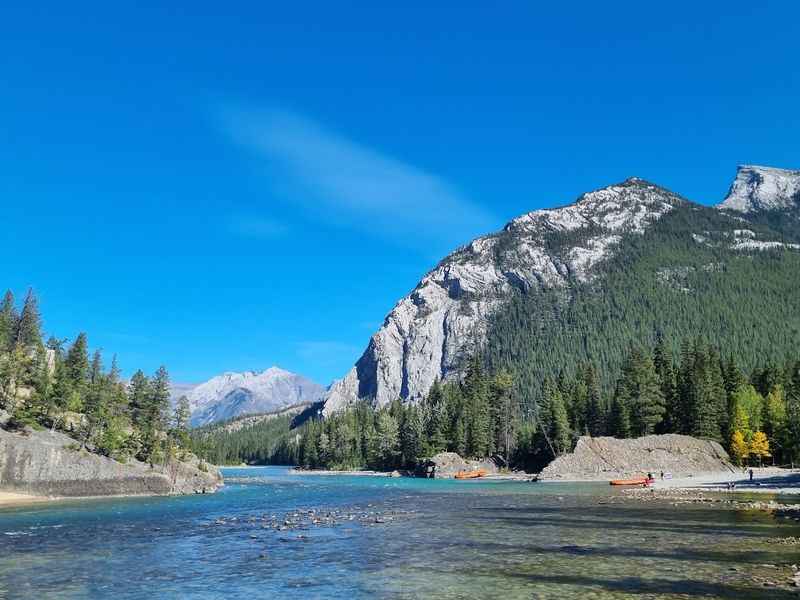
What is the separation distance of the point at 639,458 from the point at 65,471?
97098mm

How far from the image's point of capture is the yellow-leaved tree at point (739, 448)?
11400 centimetres

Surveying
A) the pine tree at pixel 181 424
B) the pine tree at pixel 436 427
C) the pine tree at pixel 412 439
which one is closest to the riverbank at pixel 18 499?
the pine tree at pixel 181 424

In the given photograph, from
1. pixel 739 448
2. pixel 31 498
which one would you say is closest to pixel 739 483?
pixel 739 448

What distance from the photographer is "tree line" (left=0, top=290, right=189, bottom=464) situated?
3452 inches

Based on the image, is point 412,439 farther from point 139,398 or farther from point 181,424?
point 139,398

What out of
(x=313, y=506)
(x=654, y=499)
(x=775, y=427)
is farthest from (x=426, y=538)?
(x=775, y=427)

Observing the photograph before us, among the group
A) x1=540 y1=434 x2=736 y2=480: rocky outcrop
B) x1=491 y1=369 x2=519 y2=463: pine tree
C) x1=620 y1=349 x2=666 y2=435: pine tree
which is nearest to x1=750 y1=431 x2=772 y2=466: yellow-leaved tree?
x1=540 y1=434 x2=736 y2=480: rocky outcrop

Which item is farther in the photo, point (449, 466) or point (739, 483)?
point (449, 466)

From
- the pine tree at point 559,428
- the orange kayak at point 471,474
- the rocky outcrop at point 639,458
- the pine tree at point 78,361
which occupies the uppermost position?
the pine tree at point 78,361

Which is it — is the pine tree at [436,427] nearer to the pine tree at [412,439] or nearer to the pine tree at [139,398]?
the pine tree at [412,439]

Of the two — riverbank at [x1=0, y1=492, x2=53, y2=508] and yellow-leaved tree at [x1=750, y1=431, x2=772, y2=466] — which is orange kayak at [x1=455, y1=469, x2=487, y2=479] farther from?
riverbank at [x1=0, y1=492, x2=53, y2=508]

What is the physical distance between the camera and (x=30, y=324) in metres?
142

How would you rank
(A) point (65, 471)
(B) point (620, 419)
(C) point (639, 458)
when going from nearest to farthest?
1. (A) point (65, 471)
2. (C) point (639, 458)
3. (B) point (620, 419)

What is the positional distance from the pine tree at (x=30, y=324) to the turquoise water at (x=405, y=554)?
319 ft
